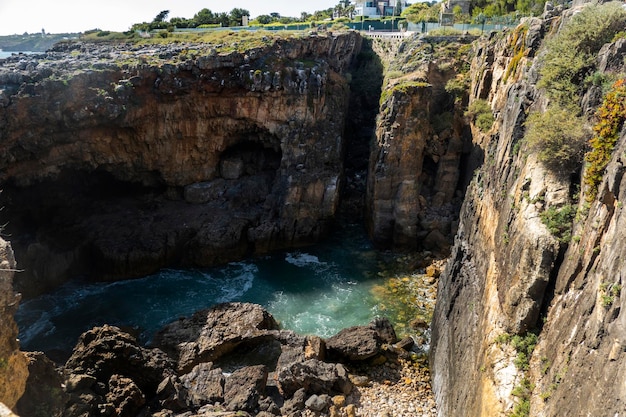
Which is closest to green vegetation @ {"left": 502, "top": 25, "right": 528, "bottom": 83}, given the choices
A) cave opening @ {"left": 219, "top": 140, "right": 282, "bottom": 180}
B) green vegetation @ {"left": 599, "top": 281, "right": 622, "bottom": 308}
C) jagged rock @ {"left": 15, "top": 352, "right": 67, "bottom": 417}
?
cave opening @ {"left": 219, "top": 140, "right": 282, "bottom": 180}

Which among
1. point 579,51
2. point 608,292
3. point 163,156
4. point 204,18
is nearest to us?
point 608,292

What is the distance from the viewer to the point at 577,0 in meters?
20.1

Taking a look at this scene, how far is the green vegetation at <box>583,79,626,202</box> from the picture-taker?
10383mm

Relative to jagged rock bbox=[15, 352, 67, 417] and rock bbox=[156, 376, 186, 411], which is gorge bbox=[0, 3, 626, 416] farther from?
jagged rock bbox=[15, 352, 67, 417]

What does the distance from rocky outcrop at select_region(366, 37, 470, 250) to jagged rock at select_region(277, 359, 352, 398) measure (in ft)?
42.6

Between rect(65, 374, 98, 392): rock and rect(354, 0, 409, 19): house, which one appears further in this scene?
rect(354, 0, 409, 19): house

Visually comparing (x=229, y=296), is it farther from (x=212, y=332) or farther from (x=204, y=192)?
(x=204, y=192)

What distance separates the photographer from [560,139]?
12305 millimetres

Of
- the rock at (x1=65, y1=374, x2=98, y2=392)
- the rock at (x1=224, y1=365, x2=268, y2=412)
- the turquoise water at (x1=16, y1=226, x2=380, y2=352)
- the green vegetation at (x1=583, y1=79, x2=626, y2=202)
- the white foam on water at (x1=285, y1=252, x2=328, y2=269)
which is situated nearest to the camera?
the green vegetation at (x1=583, y1=79, x2=626, y2=202)

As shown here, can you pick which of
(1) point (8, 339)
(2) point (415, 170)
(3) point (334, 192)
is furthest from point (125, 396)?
(2) point (415, 170)

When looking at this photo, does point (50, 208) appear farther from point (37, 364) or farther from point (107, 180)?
point (37, 364)

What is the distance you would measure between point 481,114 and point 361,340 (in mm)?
16375

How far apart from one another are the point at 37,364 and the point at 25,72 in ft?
62.1

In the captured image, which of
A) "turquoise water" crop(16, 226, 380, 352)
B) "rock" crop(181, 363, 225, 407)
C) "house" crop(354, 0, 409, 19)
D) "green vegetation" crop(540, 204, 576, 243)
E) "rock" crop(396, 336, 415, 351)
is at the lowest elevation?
"turquoise water" crop(16, 226, 380, 352)
